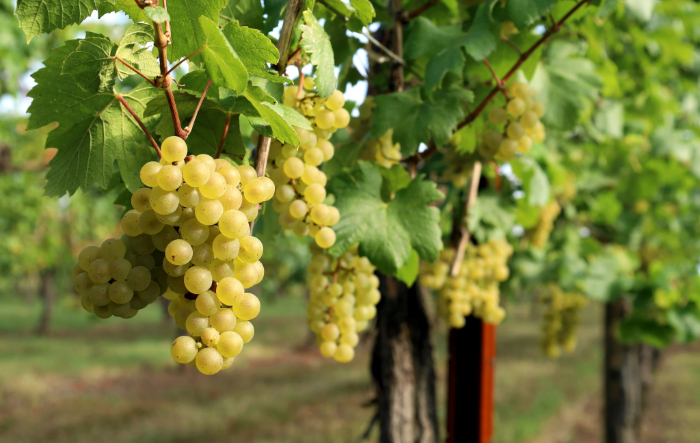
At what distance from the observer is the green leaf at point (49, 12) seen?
2.44ft

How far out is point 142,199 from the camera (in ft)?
2.28

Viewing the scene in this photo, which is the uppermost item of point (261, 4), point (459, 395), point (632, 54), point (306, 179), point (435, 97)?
point (632, 54)

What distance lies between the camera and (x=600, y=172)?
4.29 meters

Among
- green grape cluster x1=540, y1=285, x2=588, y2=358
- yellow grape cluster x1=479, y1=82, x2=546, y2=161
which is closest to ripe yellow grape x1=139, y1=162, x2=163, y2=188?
yellow grape cluster x1=479, y1=82, x2=546, y2=161

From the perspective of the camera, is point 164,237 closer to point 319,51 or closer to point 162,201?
point 162,201

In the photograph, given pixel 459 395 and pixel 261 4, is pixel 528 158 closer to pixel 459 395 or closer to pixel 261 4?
pixel 459 395

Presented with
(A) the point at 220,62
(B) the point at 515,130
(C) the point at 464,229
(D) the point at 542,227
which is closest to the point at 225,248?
(A) the point at 220,62

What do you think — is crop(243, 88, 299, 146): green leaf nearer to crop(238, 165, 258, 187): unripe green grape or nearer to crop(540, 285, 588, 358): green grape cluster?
crop(238, 165, 258, 187): unripe green grape

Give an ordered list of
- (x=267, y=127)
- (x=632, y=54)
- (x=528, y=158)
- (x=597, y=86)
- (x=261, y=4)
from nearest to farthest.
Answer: (x=267, y=127) < (x=261, y=4) < (x=597, y=86) < (x=528, y=158) < (x=632, y=54)

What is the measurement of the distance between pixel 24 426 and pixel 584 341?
54.6 ft

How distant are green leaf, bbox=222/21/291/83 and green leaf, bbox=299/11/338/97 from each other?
12cm

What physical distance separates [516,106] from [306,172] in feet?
1.99


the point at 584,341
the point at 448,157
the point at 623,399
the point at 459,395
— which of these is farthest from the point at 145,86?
the point at 584,341

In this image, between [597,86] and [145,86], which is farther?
[597,86]
